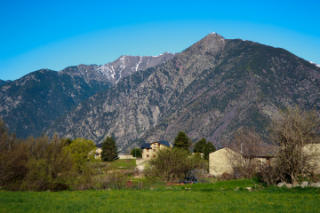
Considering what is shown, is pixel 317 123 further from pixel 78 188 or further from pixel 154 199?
pixel 78 188

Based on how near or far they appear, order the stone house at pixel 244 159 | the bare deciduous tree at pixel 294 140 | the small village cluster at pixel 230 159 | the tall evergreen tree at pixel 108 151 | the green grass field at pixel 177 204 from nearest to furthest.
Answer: the green grass field at pixel 177 204
the bare deciduous tree at pixel 294 140
the stone house at pixel 244 159
the small village cluster at pixel 230 159
the tall evergreen tree at pixel 108 151

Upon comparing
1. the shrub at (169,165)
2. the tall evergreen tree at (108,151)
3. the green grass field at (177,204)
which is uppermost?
the tall evergreen tree at (108,151)

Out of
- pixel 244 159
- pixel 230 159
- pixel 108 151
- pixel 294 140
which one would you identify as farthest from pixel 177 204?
pixel 108 151

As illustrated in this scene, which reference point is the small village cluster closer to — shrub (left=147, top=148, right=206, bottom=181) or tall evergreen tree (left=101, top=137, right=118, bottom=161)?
shrub (left=147, top=148, right=206, bottom=181)

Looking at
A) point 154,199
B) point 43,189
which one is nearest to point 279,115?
point 154,199

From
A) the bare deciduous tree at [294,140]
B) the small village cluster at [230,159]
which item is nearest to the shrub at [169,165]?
the small village cluster at [230,159]

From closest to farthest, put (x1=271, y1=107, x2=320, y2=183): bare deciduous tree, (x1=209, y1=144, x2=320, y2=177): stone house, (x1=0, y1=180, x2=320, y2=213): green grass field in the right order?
(x1=0, y1=180, x2=320, y2=213): green grass field < (x1=271, y1=107, x2=320, y2=183): bare deciduous tree < (x1=209, y1=144, x2=320, y2=177): stone house

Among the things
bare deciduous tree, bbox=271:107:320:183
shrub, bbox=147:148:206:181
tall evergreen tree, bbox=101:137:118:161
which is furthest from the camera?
tall evergreen tree, bbox=101:137:118:161

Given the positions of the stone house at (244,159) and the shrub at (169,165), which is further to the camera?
the shrub at (169,165)

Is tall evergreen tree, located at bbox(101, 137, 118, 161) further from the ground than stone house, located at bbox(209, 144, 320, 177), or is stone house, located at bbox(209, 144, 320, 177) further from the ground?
tall evergreen tree, located at bbox(101, 137, 118, 161)

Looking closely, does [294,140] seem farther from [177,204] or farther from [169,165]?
[169,165]

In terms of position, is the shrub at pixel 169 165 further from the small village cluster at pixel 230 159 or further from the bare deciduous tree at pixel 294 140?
the bare deciduous tree at pixel 294 140

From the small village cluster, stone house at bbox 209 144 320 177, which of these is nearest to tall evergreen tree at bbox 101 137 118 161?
the small village cluster

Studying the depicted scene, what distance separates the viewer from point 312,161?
39.0 m
